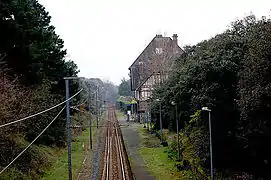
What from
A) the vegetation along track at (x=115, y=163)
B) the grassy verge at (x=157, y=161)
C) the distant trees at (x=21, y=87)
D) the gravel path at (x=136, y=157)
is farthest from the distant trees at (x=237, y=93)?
the distant trees at (x=21, y=87)

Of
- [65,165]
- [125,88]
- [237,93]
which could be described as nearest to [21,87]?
[65,165]

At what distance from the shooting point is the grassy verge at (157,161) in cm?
1880

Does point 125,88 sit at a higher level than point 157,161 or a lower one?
higher

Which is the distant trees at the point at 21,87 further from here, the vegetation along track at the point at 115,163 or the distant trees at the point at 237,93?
the distant trees at the point at 237,93

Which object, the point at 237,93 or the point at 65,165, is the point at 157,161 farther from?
the point at 237,93

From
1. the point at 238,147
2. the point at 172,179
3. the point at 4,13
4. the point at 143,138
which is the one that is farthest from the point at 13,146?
the point at 143,138

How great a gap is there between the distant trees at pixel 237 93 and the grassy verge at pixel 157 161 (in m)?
2.03

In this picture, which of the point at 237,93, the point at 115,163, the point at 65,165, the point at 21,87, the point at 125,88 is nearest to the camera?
the point at 237,93

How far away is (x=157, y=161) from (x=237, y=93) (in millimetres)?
8927

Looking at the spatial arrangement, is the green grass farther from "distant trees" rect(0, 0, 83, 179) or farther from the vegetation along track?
the vegetation along track

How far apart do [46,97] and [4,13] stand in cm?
798

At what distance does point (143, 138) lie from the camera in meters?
34.2

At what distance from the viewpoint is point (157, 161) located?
22703 mm

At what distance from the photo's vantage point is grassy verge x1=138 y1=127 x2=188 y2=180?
1880cm
